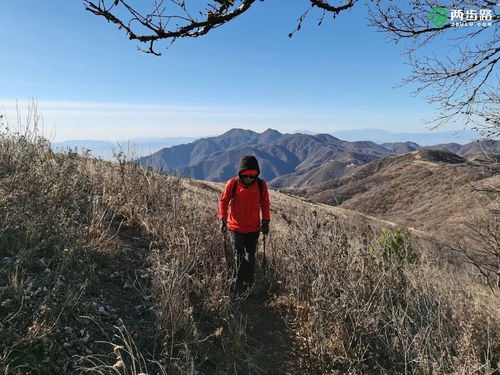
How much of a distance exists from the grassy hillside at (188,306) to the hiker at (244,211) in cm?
27

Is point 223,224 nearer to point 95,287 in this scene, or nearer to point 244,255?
point 244,255

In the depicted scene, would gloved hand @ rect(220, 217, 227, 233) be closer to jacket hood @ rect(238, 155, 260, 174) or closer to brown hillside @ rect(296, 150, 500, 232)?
jacket hood @ rect(238, 155, 260, 174)

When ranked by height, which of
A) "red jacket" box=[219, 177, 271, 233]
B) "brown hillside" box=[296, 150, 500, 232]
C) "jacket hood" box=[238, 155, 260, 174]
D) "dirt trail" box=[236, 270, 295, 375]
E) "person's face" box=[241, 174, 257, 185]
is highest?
"jacket hood" box=[238, 155, 260, 174]

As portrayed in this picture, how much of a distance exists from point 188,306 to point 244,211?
1.89 m

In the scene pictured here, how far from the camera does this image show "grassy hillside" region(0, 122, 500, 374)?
2.87 metres

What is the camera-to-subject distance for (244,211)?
17.2 ft

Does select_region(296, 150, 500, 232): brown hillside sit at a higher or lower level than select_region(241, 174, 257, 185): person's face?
lower

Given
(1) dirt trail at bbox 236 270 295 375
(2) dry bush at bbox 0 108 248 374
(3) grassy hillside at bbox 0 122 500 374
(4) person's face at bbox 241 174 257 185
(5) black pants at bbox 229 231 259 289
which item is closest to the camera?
(2) dry bush at bbox 0 108 248 374

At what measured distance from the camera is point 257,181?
5.32m

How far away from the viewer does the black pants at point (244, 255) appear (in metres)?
5.09

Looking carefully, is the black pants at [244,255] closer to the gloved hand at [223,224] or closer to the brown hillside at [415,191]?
the gloved hand at [223,224]

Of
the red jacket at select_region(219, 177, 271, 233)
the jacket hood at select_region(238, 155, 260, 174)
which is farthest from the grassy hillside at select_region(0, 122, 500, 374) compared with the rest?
the jacket hood at select_region(238, 155, 260, 174)

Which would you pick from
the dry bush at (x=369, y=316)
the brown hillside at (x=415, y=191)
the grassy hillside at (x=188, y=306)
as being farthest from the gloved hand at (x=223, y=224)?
the brown hillside at (x=415, y=191)

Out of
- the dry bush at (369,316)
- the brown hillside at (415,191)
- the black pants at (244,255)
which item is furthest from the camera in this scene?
the brown hillside at (415,191)
